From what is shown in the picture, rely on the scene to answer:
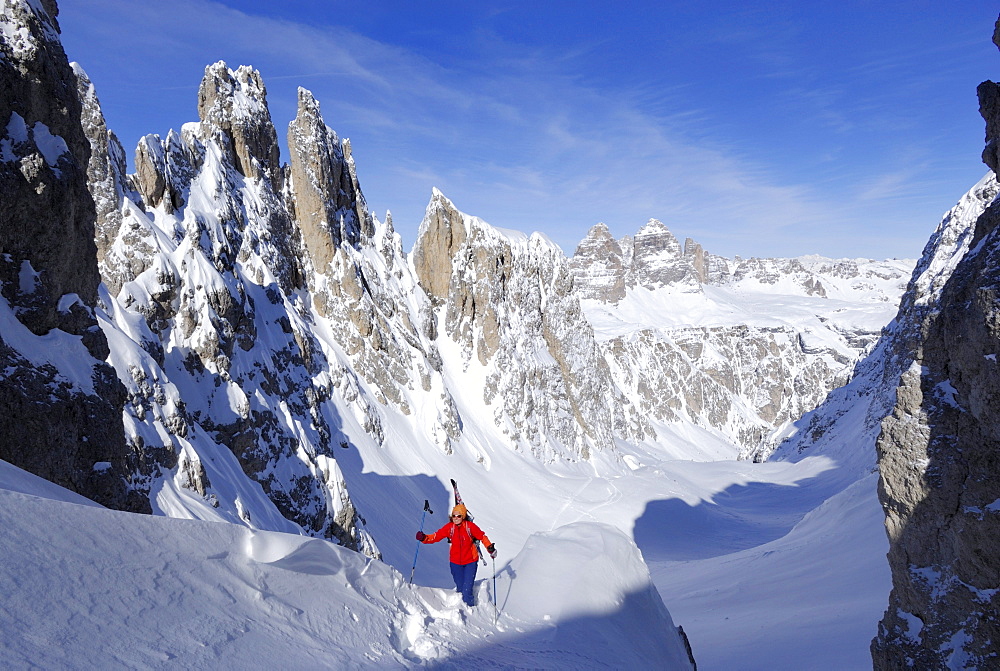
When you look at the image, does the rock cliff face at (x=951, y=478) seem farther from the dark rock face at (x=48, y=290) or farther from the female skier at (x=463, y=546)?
the dark rock face at (x=48, y=290)

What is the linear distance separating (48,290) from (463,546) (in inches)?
291

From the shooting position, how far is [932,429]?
9719 mm

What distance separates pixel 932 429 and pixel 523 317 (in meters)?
53.9

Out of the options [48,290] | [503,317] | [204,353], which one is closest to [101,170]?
[204,353]

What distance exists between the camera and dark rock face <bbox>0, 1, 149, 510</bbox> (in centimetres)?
826

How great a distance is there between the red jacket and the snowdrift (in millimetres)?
555

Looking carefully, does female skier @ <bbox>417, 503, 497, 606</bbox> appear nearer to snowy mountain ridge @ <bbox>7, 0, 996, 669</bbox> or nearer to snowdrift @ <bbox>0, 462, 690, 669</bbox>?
snowdrift @ <bbox>0, 462, 690, 669</bbox>

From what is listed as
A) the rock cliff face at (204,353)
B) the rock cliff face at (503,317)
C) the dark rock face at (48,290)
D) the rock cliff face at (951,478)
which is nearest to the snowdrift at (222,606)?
the dark rock face at (48,290)

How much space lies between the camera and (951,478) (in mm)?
9312

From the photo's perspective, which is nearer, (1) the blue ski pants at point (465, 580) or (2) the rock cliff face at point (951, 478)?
(1) the blue ski pants at point (465, 580)

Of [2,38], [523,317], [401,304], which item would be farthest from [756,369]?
[2,38]

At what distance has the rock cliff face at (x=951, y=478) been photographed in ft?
Result: 28.2

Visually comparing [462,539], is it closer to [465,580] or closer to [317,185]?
[465,580]

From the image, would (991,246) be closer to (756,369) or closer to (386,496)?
(386,496)
